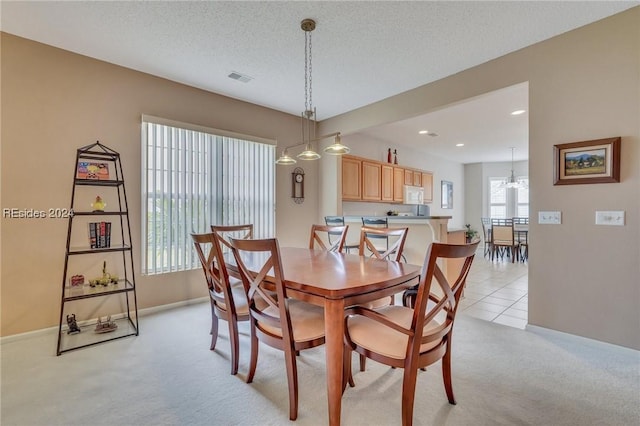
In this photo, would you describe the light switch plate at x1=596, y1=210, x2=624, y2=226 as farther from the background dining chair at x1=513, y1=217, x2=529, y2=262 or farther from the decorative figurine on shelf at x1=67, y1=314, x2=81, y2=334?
the decorative figurine on shelf at x1=67, y1=314, x2=81, y2=334

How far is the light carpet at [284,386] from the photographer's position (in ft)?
5.29

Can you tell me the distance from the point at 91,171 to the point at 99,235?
631 mm

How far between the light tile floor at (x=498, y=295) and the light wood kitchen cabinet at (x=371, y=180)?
2.24m

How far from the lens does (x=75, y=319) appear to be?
2.83 meters

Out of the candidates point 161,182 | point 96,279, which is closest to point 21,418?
point 96,279

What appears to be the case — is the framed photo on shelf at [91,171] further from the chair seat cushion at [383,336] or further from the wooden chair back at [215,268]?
the chair seat cushion at [383,336]

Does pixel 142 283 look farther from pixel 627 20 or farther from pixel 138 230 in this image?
pixel 627 20

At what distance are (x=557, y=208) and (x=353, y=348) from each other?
2.37 m

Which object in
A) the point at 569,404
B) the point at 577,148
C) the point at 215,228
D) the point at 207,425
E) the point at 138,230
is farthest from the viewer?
the point at 138,230

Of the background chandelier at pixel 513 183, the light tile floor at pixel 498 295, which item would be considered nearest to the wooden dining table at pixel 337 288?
the light tile floor at pixel 498 295

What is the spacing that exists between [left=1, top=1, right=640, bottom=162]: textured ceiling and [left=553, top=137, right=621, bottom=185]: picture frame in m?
1.03

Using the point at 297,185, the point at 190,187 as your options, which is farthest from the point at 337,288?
the point at 297,185

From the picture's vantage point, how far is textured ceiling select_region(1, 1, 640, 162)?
224 cm

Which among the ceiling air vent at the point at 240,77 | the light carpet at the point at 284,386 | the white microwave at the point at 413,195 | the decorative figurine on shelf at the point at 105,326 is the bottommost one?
the light carpet at the point at 284,386
